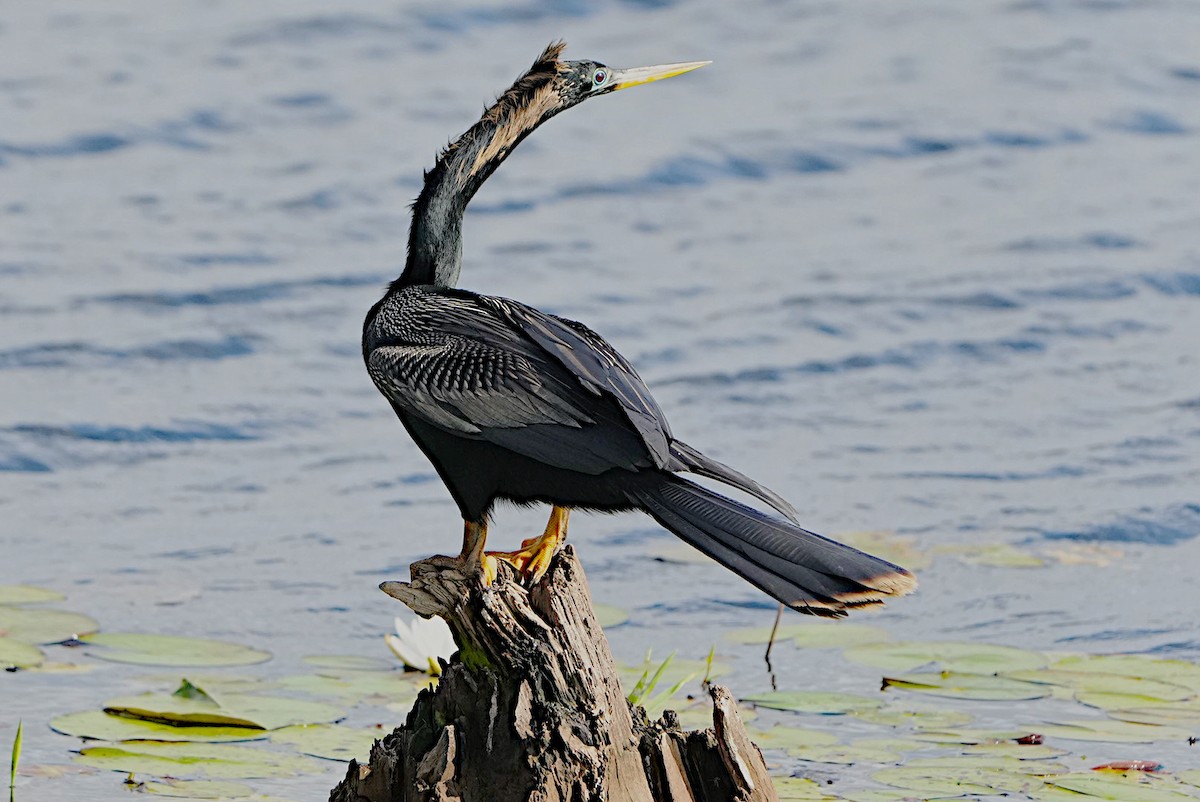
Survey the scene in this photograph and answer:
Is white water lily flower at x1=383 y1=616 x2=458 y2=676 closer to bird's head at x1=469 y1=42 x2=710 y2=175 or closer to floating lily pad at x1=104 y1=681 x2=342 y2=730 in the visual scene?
floating lily pad at x1=104 y1=681 x2=342 y2=730

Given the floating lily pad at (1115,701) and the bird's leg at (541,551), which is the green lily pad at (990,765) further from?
the bird's leg at (541,551)

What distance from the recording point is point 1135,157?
1349 cm

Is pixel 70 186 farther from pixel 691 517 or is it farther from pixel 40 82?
pixel 691 517

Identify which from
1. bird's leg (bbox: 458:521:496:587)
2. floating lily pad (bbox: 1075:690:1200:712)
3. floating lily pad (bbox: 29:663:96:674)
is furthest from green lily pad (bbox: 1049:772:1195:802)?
floating lily pad (bbox: 29:663:96:674)

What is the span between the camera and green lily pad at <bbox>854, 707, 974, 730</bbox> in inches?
205

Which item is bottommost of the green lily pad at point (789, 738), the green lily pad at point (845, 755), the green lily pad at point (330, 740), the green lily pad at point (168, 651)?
the green lily pad at point (168, 651)

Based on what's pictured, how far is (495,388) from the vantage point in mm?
3865

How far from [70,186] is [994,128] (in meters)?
7.24

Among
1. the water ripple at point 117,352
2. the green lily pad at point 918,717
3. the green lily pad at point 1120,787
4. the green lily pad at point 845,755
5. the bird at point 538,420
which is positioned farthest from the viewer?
the water ripple at point 117,352

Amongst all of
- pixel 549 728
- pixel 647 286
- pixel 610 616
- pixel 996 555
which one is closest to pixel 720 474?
pixel 549 728

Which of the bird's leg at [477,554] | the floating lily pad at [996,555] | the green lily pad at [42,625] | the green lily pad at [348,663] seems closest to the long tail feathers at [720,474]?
the bird's leg at [477,554]

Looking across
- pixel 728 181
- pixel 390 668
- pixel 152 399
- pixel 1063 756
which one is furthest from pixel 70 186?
pixel 1063 756

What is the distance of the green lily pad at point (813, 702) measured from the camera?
17.5 ft

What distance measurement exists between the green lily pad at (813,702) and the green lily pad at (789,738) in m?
0.14
